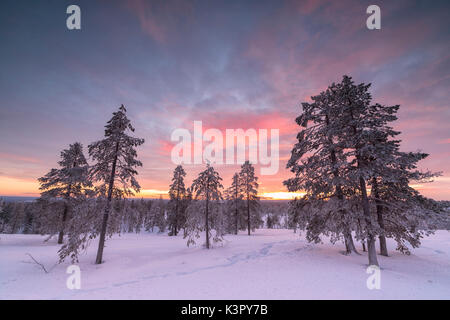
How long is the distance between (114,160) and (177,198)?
70.7 ft

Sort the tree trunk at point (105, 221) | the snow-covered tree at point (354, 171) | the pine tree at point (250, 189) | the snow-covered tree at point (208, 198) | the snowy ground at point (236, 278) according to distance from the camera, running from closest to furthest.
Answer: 1. the snowy ground at point (236, 278)
2. the snow-covered tree at point (354, 171)
3. the tree trunk at point (105, 221)
4. the snow-covered tree at point (208, 198)
5. the pine tree at point (250, 189)

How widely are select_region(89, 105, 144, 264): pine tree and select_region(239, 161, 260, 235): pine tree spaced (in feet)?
70.4

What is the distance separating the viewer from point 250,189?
104 ft

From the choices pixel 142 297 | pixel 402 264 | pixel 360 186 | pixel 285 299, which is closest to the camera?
pixel 285 299

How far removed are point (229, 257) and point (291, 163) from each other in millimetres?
8608

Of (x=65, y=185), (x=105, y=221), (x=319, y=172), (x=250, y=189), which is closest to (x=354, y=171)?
(x=319, y=172)

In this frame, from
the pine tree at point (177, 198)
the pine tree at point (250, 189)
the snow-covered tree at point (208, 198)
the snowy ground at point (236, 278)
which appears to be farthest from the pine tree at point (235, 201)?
the snowy ground at point (236, 278)

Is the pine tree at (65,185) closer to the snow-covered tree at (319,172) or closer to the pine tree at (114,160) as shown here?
the pine tree at (114,160)

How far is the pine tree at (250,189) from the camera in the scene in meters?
31.7

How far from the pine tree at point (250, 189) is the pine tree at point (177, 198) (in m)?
11.3
